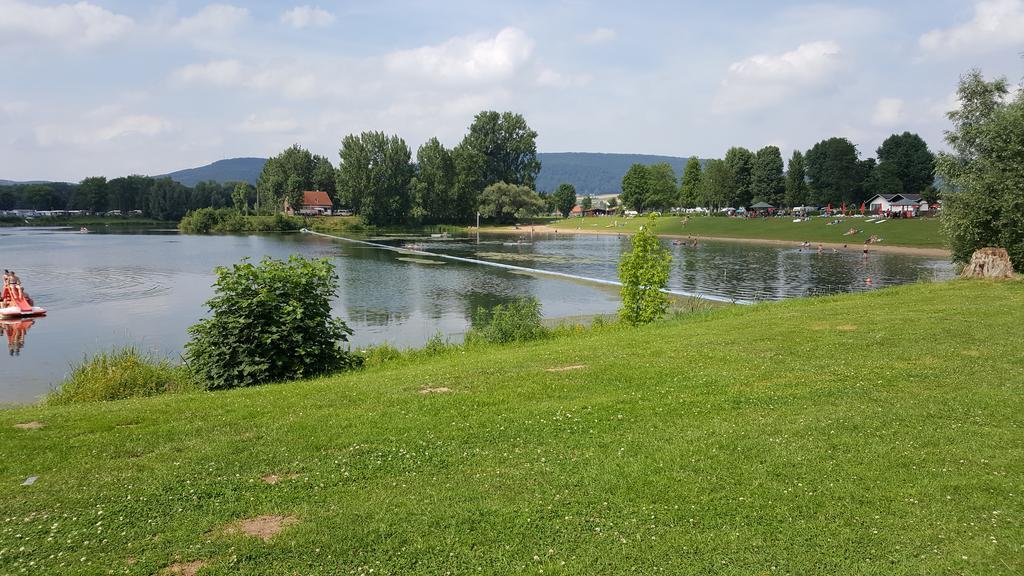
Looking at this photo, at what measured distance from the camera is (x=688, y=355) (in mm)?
14414

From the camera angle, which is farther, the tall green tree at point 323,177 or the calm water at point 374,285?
the tall green tree at point 323,177

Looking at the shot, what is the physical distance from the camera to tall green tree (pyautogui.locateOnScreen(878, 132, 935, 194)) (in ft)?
431

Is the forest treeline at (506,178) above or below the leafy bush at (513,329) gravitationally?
above

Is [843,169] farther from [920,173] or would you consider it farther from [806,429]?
[806,429]

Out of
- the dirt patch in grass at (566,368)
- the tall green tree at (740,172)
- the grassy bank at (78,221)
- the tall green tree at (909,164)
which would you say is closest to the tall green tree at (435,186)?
the tall green tree at (740,172)

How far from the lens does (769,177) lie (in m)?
138

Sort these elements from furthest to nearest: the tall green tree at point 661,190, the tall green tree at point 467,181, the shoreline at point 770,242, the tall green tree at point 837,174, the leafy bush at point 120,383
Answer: the tall green tree at point 661,190
the tall green tree at point 467,181
the tall green tree at point 837,174
the shoreline at point 770,242
the leafy bush at point 120,383

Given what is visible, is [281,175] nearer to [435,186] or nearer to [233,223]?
[233,223]

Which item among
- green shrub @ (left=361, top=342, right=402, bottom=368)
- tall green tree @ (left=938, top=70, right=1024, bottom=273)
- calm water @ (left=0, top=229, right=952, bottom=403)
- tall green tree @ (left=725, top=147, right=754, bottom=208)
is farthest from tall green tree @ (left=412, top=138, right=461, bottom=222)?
green shrub @ (left=361, top=342, right=402, bottom=368)

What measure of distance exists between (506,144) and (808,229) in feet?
285

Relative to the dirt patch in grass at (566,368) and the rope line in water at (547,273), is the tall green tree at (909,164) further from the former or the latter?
the dirt patch in grass at (566,368)

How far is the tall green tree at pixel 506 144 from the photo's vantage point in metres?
166

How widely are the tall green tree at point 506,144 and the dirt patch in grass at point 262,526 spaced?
160m

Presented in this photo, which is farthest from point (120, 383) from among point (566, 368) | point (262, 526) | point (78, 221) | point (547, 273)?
point (78, 221)
